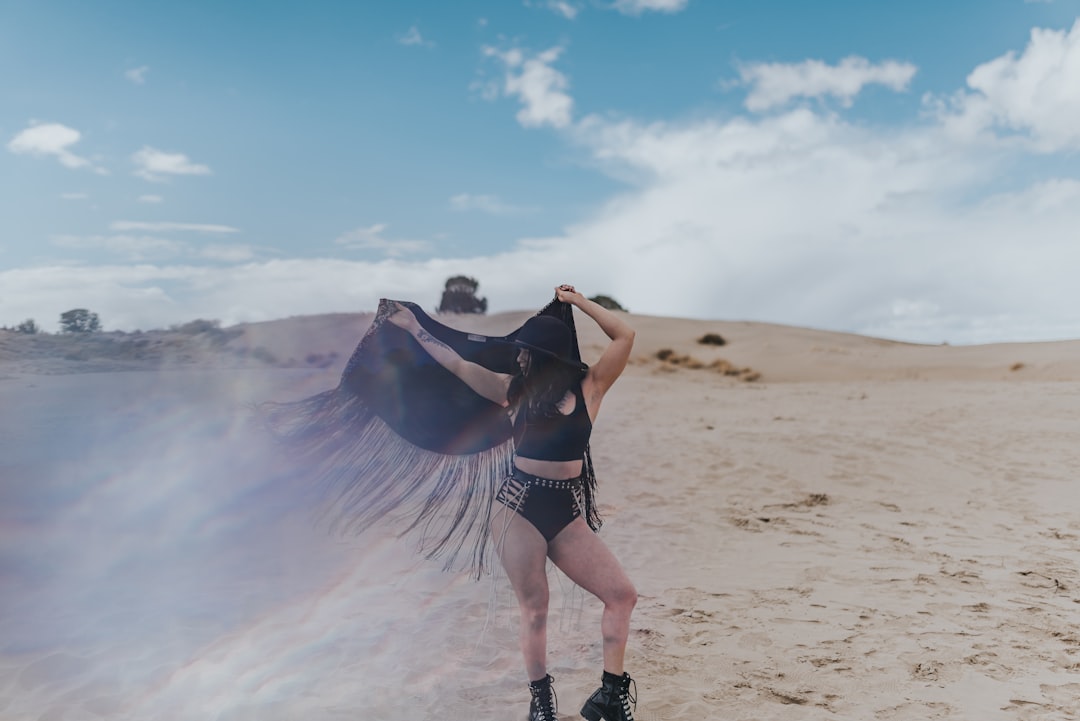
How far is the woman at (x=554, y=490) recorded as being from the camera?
142 inches

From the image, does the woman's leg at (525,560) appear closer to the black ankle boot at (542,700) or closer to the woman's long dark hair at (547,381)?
the black ankle boot at (542,700)

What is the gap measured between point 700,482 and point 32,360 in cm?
1124

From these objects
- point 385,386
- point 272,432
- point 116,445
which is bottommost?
point 116,445

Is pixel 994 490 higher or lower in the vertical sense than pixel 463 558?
higher

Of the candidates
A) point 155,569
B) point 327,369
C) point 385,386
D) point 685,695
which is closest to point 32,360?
point 327,369

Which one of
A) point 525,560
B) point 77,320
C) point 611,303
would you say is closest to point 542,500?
point 525,560

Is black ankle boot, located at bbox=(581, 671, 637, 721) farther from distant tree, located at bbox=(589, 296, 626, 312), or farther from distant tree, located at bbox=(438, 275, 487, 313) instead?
distant tree, located at bbox=(589, 296, 626, 312)

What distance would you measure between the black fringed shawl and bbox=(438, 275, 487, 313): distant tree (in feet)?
88.3

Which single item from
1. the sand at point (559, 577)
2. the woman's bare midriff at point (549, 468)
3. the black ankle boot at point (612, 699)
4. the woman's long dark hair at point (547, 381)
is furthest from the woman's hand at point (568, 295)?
the sand at point (559, 577)

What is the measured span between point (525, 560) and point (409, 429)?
0.99 meters

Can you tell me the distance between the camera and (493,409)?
3990 mm

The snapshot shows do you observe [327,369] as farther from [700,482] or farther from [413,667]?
[413,667]

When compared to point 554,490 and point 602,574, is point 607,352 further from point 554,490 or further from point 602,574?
point 602,574

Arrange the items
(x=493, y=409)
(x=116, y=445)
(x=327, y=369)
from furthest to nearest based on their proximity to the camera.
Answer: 1. (x=327, y=369)
2. (x=116, y=445)
3. (x=493, y=409)
